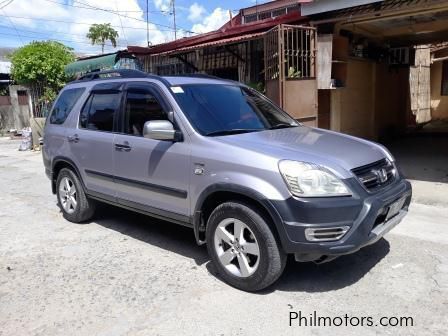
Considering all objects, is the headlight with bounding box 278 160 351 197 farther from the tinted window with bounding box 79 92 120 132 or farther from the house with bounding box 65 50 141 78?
the house with bounding box 65 50 141 78

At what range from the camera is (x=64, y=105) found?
232 inches

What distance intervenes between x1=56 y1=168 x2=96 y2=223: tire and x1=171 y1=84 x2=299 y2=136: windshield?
7.04ft

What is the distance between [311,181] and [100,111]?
2953mm

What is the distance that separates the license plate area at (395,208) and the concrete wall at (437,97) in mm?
16297

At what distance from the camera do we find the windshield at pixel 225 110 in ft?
13.4

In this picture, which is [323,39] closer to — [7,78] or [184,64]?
[184,64]

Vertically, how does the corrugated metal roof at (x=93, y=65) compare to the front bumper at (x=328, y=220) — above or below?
above

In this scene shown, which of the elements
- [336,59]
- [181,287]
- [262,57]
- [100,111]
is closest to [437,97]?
[262,57]

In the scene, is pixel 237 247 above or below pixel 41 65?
below

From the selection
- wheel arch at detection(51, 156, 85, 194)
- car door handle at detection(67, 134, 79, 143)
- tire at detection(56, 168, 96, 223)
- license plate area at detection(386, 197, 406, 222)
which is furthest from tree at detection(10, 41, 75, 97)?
license plate area at detection(386, 197, 406, 222)

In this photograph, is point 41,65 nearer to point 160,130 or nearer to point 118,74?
point 118,74

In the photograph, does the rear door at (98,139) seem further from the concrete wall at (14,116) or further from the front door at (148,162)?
the concrete wall at (14,116)

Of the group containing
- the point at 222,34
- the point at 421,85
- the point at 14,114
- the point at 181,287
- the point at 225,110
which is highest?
the point at 222,34

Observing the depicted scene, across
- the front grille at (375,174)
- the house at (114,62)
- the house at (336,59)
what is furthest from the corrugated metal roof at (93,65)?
the front grille at (375,174)
